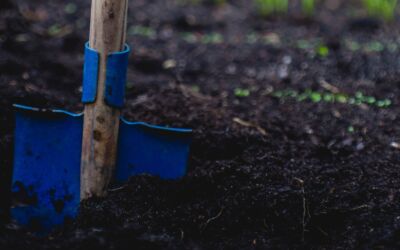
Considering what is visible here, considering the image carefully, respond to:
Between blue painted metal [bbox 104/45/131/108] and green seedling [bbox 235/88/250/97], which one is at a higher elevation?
blue painted metal [bbox 104/45/131/108]

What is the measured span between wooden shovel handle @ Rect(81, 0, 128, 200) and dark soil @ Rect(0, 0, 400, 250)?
9cm

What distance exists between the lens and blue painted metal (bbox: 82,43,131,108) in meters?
1.98

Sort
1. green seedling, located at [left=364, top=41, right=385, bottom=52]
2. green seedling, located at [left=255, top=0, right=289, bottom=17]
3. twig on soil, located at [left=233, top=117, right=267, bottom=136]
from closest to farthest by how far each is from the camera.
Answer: twig on soil, located at [left=233, top=117, right=267, bottom=136]
green seedling, located at [left=364, top=41, right=385, bottom=52]
green seedling, located at [left=255, top=0, right=289, bottom=17]

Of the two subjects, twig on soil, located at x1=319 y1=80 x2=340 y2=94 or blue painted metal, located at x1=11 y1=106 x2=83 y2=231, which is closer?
blue painted metal, located at x1=11 y1=106 x2=83 y2=231

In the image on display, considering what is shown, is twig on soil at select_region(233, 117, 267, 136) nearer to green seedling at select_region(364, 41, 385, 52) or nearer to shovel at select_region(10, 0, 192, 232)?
shovel at select_region(10, 0, 192, 232)

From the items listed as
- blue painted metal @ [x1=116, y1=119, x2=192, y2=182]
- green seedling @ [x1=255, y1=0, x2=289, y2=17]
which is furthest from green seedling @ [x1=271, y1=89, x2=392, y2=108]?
green seedling @ [x1=255, y1=0, x2=289, y2=17]

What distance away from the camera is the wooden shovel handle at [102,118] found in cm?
194

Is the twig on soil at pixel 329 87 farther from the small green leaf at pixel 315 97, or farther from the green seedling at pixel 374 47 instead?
the green seedling at pixel 374 47

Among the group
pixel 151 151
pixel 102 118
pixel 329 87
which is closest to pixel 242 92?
pixel 329 87

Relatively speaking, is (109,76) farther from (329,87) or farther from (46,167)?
(329,87)

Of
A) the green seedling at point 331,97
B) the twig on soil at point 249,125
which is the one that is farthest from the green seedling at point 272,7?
the twig on soil at point 249,125

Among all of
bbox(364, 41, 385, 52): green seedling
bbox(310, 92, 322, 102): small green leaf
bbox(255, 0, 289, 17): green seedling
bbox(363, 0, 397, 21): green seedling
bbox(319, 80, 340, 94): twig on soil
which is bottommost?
bbox(310, 92, 322, 102): small green leaf

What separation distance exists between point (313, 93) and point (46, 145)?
1476mm

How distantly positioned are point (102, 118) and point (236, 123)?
0.82 metres
